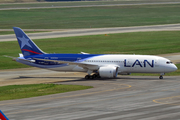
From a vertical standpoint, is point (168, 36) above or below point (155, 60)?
above

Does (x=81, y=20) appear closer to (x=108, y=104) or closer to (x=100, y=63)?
(x=100, y=63)

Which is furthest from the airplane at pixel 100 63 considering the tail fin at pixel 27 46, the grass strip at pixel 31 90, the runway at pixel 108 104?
the grass strip at pixel 31 90

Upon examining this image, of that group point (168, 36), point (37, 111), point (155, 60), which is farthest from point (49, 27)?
point (37, 111)

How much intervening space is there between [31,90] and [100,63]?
16.1m

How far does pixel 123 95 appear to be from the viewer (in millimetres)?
48688

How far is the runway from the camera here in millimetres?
36897

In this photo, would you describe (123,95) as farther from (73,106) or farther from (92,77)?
(92,77)

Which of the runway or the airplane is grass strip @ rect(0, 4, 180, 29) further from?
the runway

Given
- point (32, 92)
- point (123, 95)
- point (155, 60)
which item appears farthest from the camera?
point (155, 60)

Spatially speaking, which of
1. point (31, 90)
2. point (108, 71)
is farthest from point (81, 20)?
point (31, 90)

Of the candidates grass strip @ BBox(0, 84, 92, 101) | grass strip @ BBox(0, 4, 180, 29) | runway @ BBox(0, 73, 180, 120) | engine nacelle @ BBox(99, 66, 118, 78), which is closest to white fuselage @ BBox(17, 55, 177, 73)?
engine nacelle @ BBox(99, 66, 118, 78)

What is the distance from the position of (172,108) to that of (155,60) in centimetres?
2419

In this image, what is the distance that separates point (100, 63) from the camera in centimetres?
6588

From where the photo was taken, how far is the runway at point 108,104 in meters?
36.9
